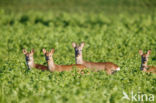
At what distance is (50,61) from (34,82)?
2.92m

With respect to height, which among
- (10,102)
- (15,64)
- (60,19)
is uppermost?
(60,19)

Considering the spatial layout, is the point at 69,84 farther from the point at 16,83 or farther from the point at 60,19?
the point at 60,19

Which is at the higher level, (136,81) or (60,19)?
(60,19)

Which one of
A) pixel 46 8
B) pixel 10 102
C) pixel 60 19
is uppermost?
pixel 46 8

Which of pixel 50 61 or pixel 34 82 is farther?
pixel 50 61

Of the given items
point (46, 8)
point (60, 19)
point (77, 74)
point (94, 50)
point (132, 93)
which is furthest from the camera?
point (46, 8)

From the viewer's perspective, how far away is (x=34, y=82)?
826 cm

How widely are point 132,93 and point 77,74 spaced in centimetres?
201

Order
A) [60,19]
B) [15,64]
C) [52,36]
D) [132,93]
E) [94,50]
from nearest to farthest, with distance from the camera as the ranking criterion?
[132,93], [15,64], [94,50], [52,36], [60,19]

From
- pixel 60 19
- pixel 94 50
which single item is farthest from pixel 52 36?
pixel 60 19

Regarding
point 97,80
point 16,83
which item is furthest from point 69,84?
point 16,83

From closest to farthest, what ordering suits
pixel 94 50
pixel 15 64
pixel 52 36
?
pixel 15 64, pixel 94 50, pixel 52 36

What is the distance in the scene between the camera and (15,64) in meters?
10.9

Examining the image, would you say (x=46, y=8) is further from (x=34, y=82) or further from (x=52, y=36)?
(x=34, y=82)
